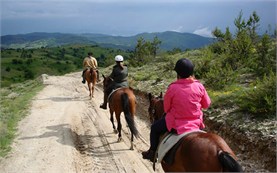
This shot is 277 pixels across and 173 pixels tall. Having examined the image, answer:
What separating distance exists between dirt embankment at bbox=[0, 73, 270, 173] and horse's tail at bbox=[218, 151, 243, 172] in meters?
3.36

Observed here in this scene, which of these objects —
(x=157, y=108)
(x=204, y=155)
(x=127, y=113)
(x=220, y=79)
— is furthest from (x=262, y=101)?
(x=220, y=79)

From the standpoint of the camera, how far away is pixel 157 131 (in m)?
6.89

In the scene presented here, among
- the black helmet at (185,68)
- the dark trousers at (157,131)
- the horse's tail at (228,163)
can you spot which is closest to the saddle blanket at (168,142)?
the dark trousers at (157,131)

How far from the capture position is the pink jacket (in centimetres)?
595

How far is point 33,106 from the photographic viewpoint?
1772cm

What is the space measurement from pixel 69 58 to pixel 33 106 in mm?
151894

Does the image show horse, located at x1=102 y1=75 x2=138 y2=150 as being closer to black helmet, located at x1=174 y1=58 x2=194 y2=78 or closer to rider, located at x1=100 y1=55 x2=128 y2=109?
rider, located at x1=100 y1=55 x2=128 y2=109

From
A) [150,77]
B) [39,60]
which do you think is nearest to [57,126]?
[150,77]

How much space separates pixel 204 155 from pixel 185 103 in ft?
3.60

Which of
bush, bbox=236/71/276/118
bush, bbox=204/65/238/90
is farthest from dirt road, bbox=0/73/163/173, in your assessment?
bush, bbox=204/65/238/90

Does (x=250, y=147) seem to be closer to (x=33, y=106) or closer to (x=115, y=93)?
(x=115, y=93)

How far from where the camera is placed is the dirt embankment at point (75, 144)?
9258 mm

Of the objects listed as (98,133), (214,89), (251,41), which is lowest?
(98,133)

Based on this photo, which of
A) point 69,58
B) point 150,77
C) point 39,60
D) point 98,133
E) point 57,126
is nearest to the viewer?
point 98,133
